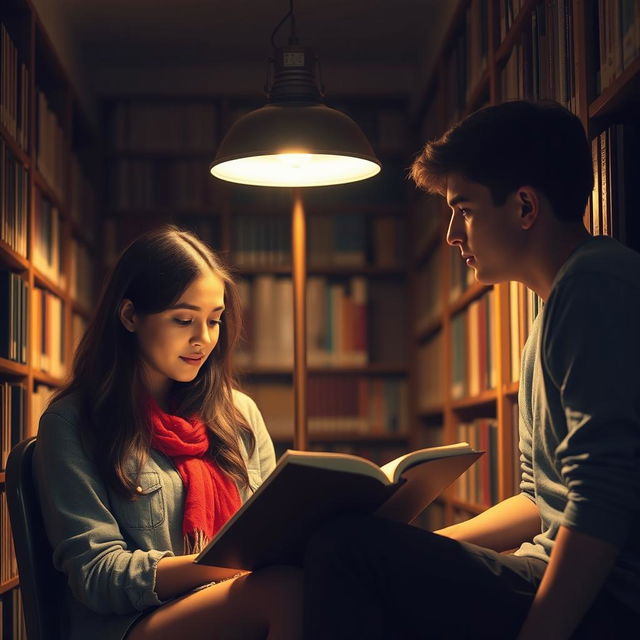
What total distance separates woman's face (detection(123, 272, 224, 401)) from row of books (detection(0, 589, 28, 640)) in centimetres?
136

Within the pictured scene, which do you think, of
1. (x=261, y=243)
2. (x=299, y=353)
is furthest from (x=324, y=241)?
(x=299, y=353)

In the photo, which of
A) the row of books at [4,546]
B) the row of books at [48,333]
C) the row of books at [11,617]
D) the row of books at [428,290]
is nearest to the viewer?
the row of books at [4,546]

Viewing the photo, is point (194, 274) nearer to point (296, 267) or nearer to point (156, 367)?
point (156, 367)

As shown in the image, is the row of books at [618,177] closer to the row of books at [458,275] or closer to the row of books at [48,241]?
the row of books at [458,275]

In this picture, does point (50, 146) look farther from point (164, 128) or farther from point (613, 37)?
point (613, 37)

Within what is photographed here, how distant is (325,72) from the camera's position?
4.74 meters

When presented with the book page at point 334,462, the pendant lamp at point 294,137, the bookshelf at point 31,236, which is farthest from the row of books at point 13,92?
the book page at point 334,462

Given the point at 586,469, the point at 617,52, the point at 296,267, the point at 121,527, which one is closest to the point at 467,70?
the point at 296,267

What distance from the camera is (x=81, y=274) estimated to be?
423 cm

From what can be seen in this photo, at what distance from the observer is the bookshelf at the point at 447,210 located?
1.74 meters

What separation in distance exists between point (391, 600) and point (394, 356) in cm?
351

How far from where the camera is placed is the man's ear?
1455 millimetres

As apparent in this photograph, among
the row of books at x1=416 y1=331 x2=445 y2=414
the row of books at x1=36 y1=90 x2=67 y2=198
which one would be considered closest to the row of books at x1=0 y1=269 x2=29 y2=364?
the row of books at x1=36 y1=90 x2=67 y2=198

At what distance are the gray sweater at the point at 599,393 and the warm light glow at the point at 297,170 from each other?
112 cm
